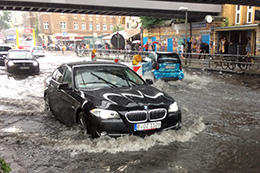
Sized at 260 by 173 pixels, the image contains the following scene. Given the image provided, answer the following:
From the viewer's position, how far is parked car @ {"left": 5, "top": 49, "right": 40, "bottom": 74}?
1745 centimetres

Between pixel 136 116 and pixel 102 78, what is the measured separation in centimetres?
155

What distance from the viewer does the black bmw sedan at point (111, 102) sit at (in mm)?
4922

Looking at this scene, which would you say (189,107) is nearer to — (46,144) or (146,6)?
(46,144)

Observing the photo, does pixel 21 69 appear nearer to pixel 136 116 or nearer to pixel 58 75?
pixel 58 75

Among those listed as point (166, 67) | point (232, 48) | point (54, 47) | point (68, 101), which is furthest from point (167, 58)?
point (54, 47)

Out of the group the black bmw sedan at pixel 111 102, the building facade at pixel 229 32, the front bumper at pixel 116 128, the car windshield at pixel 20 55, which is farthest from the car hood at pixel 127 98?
the building facade at pixel 229 32

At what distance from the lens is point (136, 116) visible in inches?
194

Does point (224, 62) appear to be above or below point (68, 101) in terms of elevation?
above

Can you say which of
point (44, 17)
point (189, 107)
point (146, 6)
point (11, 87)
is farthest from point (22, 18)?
point (189, 107)

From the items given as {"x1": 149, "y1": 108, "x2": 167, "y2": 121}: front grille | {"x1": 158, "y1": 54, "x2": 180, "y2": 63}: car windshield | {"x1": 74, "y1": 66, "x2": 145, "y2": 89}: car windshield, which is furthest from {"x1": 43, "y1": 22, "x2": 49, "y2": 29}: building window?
{"x1": 149, "y1": 108, "x2": 167, "y2": 121}: front grille

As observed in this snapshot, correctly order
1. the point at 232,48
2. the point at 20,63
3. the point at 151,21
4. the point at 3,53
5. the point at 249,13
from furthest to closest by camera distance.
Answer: the point at 151,21 < the point at 249,13 < the point at 232,48 < the point at 3,53 < the point at 20,63

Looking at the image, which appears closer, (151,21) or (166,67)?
(166,67)

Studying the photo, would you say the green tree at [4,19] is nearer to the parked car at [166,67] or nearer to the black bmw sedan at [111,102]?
the parked car at [166,67]

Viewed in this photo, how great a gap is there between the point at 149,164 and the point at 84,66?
9.28ft
